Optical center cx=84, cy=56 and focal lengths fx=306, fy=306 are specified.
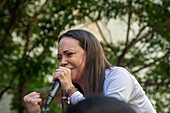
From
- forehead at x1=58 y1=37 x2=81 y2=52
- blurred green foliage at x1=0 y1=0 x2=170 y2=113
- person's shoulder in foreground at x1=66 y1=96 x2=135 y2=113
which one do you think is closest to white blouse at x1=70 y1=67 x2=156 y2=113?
forehead at x1=58 y1=37 x2=81 y2=52

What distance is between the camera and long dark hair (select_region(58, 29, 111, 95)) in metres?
2.59

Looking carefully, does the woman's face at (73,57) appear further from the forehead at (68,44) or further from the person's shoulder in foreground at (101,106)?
the person's shoulder in foreground at (101,106)

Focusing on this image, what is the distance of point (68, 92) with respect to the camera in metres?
2.46

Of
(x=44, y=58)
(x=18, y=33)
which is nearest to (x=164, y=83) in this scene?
(x=44, y=58)

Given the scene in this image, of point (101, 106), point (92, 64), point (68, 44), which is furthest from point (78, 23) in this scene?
point (101, 106)

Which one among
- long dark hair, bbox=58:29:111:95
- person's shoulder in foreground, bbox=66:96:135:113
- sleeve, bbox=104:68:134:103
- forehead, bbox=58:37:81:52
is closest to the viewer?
person's shoulder in foreground, bbox=66:96:135:113

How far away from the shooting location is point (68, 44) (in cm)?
273

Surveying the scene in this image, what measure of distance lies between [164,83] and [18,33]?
3970mm

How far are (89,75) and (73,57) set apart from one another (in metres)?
0.21

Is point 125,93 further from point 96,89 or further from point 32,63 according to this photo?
point 32,63

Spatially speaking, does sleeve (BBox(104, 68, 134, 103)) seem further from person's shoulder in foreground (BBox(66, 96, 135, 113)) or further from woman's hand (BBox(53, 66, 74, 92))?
person's shoulder in foreground (BBox(66, 96, 135, 113))

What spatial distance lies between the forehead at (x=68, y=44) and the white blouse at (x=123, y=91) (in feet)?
1.25

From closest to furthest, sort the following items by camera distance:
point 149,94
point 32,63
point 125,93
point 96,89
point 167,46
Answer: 1. point 125,93
2. point 96,89
3. point 32,63
4. point 167,46
5. point 149,94

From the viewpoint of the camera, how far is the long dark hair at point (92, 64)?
2.59 m
